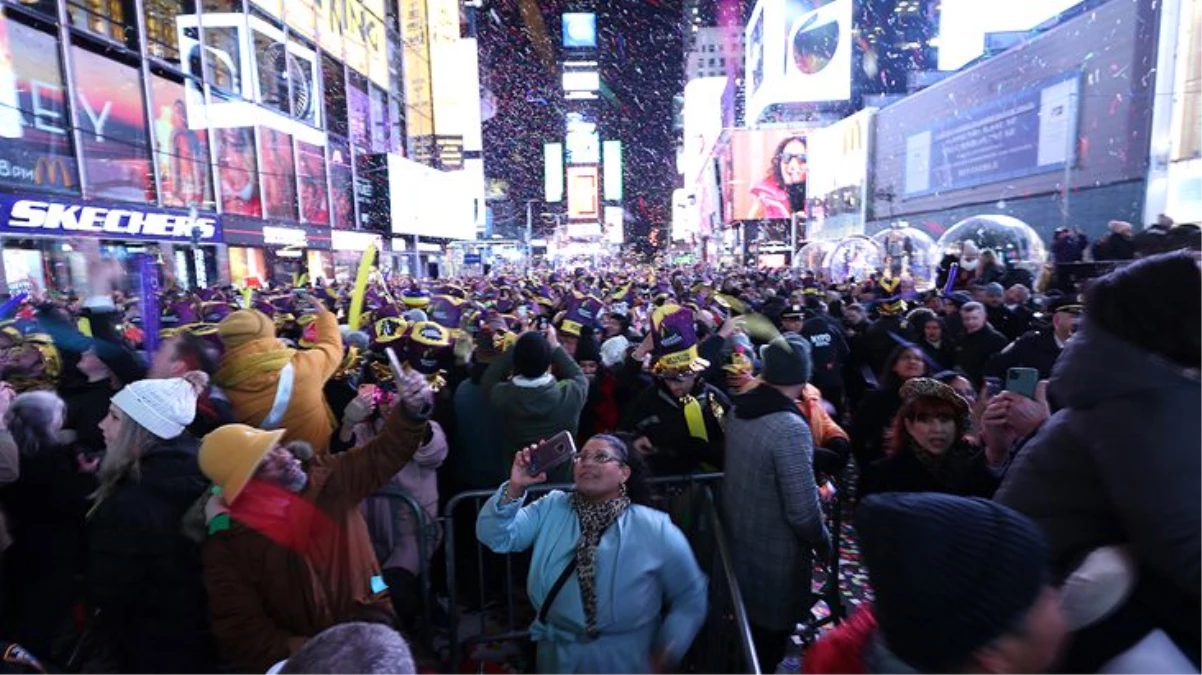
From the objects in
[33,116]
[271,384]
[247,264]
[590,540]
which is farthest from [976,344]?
[247,264]

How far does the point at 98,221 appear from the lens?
20922 mm

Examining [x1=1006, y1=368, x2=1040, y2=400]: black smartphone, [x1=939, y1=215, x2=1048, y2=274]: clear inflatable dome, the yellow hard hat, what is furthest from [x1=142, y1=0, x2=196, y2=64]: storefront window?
[x1=939, y1=215, x2=1048, y2=274]: clear inflatable dome

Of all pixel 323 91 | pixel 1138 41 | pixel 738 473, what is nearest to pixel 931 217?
pixel 1138 41

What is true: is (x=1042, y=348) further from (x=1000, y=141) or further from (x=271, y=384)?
(x=1000, y=141)

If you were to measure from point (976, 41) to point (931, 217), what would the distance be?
2090 cm

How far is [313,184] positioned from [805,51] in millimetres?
56434

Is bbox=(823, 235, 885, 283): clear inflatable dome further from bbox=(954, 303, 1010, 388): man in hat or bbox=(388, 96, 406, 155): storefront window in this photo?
bbox=(388, 96, 406, 155): storefront window

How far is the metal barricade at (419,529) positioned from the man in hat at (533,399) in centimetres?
81

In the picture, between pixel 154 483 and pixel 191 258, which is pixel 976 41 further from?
pixel 154 483

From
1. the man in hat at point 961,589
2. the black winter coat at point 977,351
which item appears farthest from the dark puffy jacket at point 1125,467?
the black winter coat at point 977,351

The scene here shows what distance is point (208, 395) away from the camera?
3.79m

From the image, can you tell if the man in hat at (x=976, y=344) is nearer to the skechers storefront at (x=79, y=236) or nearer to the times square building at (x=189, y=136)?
the skechers storefront at (x=79, y=236)

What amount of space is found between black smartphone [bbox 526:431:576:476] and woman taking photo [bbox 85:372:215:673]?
1364mm

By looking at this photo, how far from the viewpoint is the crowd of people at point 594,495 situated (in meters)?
1.43
